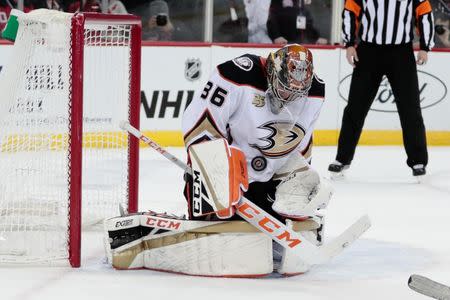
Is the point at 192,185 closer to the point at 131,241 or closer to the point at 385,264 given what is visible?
the point at 131,241

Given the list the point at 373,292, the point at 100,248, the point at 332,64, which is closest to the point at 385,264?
the point at 373,292

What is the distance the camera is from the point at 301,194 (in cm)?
317

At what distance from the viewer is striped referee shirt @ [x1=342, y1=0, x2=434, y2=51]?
5320 mm

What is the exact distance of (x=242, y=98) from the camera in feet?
10.6

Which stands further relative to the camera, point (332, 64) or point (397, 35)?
point (332, 64)

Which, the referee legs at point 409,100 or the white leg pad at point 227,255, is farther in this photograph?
the referee legs at point 409,100

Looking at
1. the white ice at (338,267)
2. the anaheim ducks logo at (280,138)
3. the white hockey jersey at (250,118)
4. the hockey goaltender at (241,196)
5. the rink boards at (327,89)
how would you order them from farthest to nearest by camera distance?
1. the rink boards at (327,89)
2. the anaheim ducks logo at (280,138)
3. the white hockey jersey at (250,118)
4. the hockey goaltender at (241,196)
5. the white ice at (338,267)

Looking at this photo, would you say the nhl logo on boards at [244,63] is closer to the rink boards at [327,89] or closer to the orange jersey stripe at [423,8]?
the orange jersey stripe at [423,8]

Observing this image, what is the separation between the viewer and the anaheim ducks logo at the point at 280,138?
327cm

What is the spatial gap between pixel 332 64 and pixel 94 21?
132 inches

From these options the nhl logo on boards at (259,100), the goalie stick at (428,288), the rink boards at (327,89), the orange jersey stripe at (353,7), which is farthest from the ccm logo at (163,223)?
the rink boards at (327,89)

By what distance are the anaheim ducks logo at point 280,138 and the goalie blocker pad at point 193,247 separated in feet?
0.80

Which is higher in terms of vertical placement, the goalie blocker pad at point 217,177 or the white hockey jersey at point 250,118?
the white hockey jersey at point 250,118

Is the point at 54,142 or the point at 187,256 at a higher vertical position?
the point at 54,142
